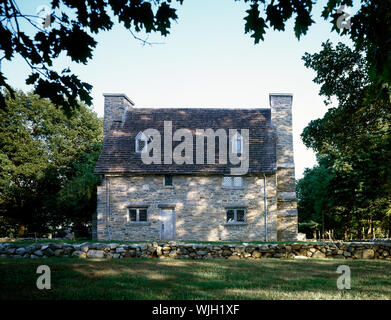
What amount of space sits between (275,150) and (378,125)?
8.57 meters

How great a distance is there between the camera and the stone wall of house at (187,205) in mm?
22297

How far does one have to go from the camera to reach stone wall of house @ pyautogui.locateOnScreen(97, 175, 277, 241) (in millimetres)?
22297

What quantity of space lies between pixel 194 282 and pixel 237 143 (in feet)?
54.9

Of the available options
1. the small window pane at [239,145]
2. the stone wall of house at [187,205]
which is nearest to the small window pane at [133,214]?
the stone wall of house at [187,205]

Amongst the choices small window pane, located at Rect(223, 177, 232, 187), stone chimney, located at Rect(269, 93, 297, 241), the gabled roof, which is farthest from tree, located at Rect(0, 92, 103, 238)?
stone chimney, located at Rect(269, 93, 297, 241)

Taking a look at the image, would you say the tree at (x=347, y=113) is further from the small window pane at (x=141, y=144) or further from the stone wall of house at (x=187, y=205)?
the small window pane at (x=141, y=144)

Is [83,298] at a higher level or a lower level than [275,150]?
lower

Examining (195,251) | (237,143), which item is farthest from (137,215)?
(195,251)

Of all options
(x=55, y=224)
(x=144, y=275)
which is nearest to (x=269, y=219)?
(x=144, y=275)

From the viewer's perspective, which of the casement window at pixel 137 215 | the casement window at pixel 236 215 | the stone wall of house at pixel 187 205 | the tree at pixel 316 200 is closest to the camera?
the stone wall of house at pixel 187 205

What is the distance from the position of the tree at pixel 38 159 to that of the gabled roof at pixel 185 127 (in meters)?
6.34

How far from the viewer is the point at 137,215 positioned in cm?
2267
